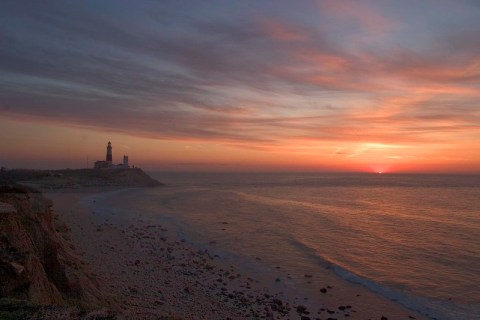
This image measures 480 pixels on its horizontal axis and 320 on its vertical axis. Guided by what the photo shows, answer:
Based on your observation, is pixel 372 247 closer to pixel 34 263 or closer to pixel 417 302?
pixel 417 302

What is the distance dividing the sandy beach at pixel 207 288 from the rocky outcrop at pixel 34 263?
110 cm

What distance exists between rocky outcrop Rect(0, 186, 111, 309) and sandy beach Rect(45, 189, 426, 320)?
3.60 feet

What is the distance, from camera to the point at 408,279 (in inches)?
637

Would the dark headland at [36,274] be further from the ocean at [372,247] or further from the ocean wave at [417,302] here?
the ocean wave at [417,302]

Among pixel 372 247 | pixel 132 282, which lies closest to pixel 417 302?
pixel 372 247

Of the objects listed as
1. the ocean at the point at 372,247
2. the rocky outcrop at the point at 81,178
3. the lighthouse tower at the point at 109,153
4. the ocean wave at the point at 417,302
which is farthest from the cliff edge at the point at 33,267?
the lighthouse tower at the point at 109,153

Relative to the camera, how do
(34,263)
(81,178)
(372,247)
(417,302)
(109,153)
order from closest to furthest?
1. (34,263)
2. (417,302)
3. (372,247)
4. (81,178)
5. (109,153)

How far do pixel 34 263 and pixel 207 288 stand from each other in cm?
706

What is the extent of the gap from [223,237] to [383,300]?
485 inches

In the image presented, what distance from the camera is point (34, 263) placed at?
7602mm

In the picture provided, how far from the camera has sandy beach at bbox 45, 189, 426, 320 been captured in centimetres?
1112

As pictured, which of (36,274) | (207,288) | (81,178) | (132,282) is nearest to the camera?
(36,274)

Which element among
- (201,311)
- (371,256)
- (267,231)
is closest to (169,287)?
(201,311)

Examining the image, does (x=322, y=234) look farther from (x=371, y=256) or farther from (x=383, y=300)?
(x=383, y=300)
